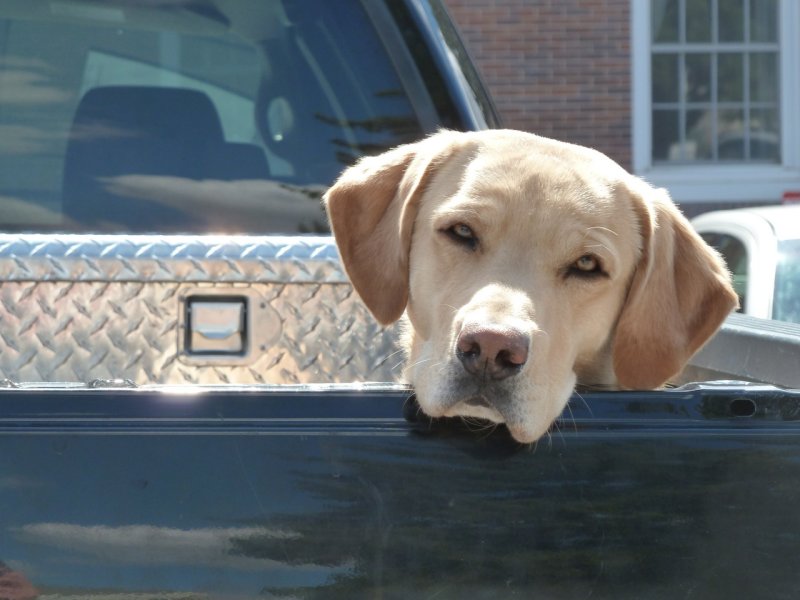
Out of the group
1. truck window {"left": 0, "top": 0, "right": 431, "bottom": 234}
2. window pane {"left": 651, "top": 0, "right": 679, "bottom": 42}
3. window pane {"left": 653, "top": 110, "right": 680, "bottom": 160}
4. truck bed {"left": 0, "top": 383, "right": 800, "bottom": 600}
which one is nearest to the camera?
truck bed {"left": 0, "top": 383, "right": 800, "bottom": 600}

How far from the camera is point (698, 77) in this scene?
1631cm

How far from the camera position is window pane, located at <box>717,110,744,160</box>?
16422mm

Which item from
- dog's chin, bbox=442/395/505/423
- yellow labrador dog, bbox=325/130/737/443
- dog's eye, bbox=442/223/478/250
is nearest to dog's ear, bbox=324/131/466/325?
yellow labrador dog, bbox=325/130/737/443

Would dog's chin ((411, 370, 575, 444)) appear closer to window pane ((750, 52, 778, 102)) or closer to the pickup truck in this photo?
the pickup truck

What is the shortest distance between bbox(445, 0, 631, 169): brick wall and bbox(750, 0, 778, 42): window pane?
1.76 metres

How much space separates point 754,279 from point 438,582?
14.7 feet

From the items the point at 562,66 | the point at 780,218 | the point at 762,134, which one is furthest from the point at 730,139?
the point at 780,218

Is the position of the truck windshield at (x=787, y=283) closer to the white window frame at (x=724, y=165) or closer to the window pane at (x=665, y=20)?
the white window frame at (x=724, y=165)

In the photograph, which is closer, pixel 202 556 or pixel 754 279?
pixel 202 556

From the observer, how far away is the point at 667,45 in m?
16.1

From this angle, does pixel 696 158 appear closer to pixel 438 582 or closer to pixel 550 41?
pixel 550 41

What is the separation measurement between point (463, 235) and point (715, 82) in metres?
14.5

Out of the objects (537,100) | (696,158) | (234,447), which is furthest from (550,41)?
(234,447)

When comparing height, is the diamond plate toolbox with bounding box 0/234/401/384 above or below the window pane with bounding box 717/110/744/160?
above
